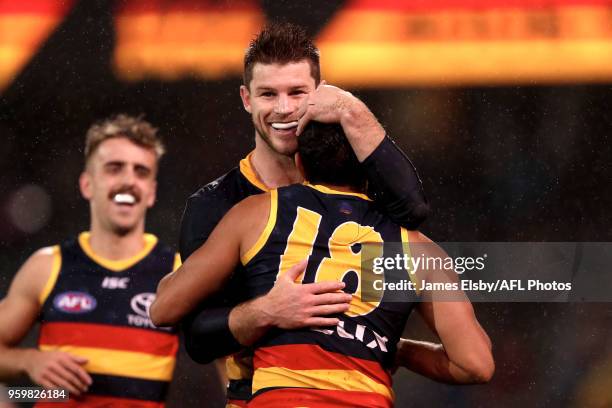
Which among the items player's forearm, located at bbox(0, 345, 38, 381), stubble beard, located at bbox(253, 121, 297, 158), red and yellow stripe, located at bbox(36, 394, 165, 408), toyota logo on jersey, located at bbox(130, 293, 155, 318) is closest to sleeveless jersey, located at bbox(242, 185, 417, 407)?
stubble beard, located at bbox(253, 121, 297, 158)

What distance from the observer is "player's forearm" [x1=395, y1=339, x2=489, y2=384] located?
230cm

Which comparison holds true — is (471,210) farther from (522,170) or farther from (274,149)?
(274,149)

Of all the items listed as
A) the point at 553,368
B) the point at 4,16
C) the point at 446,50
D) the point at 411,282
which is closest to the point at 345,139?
the point at 411,282

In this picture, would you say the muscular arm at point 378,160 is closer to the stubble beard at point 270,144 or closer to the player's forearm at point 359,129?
the player's forearm at point 359,129

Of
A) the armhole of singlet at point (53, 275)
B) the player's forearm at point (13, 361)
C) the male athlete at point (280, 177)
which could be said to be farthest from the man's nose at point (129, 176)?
the male athlete at point (280, 177)

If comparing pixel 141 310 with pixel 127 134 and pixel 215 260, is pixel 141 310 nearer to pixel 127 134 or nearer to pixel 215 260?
pixel 127 134

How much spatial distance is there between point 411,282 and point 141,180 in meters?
1.97

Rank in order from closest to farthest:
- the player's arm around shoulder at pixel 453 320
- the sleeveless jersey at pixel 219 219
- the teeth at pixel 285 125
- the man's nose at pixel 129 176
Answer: the player's arm around shoulder at pixel 453 320 → the sleeveless jersey at pixel 219 219 → the teeth at pixel 285 125 → the man's nose at pixel 129 176

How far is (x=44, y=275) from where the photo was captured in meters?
3.75

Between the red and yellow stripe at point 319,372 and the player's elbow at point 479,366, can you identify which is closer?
the red and yellow stripe at point 319,372

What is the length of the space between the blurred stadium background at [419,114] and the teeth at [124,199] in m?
0.52

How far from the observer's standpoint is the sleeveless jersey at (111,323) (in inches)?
139

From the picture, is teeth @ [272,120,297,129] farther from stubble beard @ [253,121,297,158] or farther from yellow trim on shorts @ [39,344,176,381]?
yellow trim on shorts @ [39,344,176,381]

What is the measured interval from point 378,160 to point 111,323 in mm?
1715
